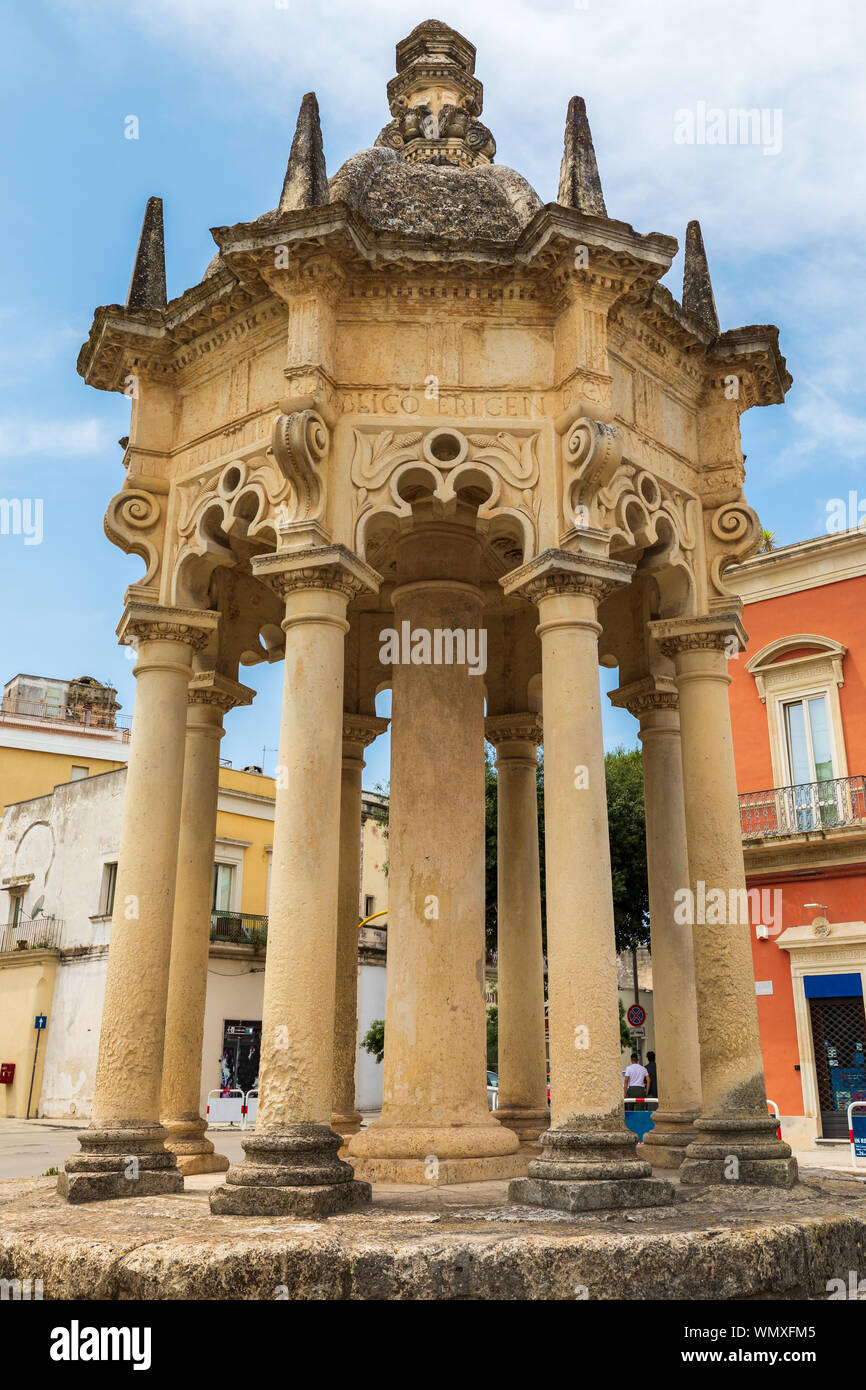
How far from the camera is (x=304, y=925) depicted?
787cm

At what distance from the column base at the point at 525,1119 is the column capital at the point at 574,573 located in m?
6.08

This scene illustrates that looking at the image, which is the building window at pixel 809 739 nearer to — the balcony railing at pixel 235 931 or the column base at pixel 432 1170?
the column base at pixel 432 1170

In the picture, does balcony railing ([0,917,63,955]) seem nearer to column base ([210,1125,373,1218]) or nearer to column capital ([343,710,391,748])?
column capital ([343,710,391,748])

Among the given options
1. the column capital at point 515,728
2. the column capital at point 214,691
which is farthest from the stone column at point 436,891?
the column capital at point 515,728

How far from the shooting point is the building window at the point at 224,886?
1606 inches

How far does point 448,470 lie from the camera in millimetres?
9023

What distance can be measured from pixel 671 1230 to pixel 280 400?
21.3ft

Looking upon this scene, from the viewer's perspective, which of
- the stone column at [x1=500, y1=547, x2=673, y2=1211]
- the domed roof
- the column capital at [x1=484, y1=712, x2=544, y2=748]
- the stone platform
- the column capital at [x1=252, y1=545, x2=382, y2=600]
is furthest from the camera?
the column capital at [x1=484, y1=712, x2=544, y2=748]

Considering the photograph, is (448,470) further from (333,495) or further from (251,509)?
(251,509)

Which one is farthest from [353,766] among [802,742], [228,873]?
[228,873]

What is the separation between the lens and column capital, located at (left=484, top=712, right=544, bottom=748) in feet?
44.7

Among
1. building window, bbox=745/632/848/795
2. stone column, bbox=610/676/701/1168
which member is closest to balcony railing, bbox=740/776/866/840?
building window, bbox=745/632/848/795

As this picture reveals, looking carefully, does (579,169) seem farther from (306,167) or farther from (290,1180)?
(290,1180)
